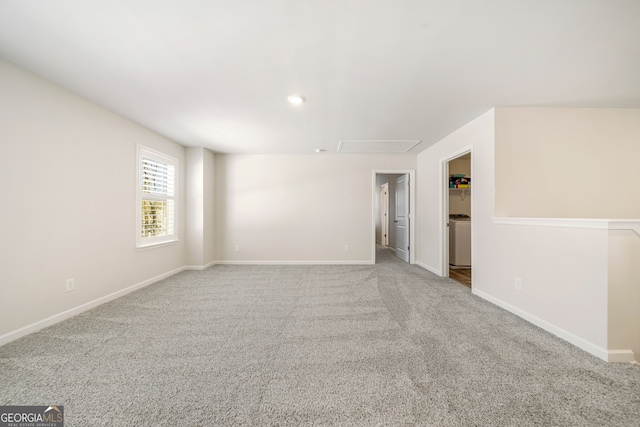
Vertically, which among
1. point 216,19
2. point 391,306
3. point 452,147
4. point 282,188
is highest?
point 216,19

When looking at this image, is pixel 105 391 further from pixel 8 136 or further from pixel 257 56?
pixel 257 56

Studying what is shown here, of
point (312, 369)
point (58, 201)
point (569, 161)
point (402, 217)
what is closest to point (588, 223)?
point (569, 161)

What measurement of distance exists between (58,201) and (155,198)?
148 cm

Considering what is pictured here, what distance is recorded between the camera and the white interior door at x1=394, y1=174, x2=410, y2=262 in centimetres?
538

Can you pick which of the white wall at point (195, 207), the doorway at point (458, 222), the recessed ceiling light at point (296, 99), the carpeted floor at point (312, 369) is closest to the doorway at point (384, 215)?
the doorway at point (458, 222)

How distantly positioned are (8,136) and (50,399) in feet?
6.90

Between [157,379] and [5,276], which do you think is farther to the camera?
[5,276]

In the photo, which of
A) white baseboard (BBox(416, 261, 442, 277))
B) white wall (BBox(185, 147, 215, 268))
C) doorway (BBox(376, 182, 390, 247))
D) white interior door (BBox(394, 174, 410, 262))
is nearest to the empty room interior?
white baseboard (BBox(416, 261, 442, 277))

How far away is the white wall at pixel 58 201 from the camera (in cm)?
204

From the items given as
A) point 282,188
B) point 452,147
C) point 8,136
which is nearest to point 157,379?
point 8,136

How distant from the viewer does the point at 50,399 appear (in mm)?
1393

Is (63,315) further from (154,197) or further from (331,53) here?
(331,53)

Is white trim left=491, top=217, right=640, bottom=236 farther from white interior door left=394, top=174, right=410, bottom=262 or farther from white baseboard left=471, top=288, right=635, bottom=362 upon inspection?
white interior door left=394, top=174, right=410, bottom=262

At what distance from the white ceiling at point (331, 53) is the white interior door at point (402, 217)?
8.37 ft
